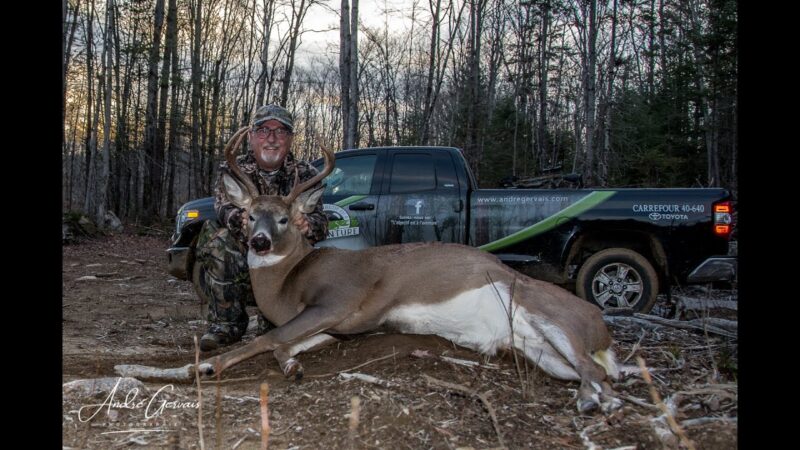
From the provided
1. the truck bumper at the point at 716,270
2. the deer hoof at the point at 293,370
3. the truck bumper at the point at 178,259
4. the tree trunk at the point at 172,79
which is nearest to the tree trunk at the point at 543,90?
the tree trunk at the point at 172,79

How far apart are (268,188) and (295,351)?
199 centimetres

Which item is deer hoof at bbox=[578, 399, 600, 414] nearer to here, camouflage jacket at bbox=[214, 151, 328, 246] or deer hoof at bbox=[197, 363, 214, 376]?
deer hoof at bbox=[197, 363, 214, 376]

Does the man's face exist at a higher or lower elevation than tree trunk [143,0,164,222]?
lower

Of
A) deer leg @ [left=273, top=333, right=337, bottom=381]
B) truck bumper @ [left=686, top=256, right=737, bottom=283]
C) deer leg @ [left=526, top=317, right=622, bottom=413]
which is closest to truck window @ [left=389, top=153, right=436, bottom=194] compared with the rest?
truck bumper @ [left=686, top=256, right=737, bottom=283]

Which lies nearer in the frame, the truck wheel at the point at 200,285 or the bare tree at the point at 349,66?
the truck wheel at the point at 200,285

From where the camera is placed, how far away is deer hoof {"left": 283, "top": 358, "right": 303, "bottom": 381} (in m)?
3.99

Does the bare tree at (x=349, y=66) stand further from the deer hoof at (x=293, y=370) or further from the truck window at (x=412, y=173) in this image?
the deer hoof at (x=293, y=370)

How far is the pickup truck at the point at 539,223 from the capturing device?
706 cm

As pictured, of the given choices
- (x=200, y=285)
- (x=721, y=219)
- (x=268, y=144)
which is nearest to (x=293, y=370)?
(x=268, y=144)

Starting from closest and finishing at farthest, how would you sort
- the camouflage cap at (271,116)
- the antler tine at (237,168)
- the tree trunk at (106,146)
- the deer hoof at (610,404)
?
the deer hoof at (610,404), the antler tine at (237,168), the camouflage cap at (271,116), the tree trunk at (106,146)

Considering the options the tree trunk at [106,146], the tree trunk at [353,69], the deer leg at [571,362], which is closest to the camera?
the deer leg at [571,362]

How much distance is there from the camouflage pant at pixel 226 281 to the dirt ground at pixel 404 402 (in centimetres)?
40
